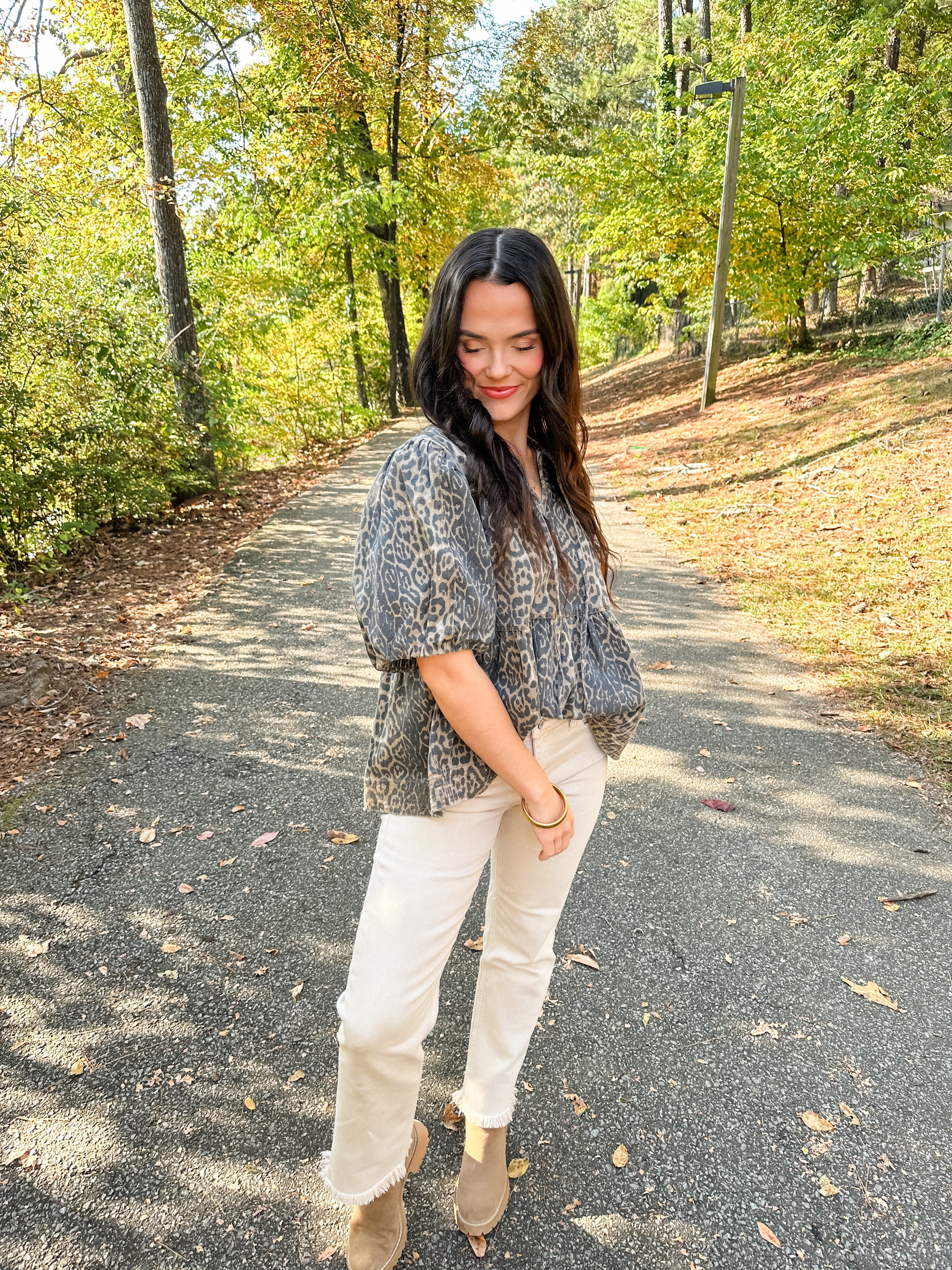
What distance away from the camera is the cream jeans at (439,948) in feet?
4.94

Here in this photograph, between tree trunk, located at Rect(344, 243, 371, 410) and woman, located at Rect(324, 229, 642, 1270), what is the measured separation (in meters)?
16.2

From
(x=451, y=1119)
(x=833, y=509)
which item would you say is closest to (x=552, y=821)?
(x=451, y=1119)

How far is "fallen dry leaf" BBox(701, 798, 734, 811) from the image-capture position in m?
3.48

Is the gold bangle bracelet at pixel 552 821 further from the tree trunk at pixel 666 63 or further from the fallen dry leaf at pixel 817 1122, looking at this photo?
the tree trunk at pixel 666 63

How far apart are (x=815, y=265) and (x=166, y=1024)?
43.2 feet

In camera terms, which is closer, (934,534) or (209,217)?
(934,534)

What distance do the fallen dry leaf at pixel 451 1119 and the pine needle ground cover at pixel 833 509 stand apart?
2.62 meters

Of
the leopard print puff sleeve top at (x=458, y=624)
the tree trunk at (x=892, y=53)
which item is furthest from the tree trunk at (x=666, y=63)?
the leopard print puff sleeve top at (x=458, y=624)

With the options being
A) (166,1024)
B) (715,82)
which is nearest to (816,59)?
(715,82)

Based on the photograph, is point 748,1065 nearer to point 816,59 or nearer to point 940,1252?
point 940,1252

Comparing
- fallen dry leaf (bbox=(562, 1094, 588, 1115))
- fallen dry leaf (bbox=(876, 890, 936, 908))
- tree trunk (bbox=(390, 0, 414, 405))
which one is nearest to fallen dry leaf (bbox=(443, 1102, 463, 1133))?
fallen dry leaf (bbox=(562, 1094, 588, 1115))

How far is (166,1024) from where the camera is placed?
7.84ft

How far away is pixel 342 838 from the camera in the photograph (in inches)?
130

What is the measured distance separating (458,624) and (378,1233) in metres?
1.32
